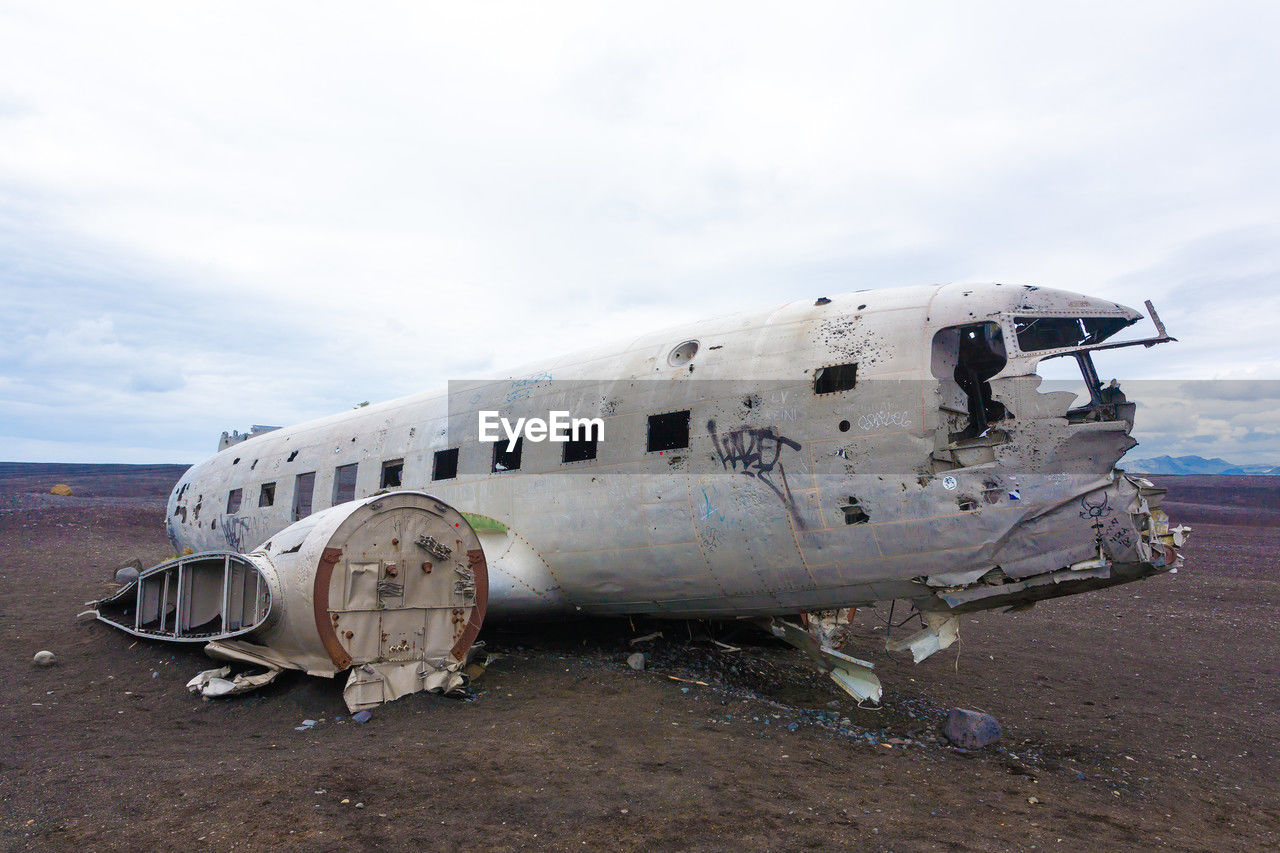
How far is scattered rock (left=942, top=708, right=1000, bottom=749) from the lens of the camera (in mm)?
8383

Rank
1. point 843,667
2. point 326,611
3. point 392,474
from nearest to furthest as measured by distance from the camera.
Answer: point 326,611, point 843,667, point 392,474

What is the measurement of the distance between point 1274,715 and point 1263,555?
26.1 metres

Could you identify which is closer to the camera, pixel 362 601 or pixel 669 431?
pixel 362 601

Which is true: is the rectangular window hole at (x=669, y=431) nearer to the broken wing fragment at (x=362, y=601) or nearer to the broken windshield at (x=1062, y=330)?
the broken wing fragment at (x=362, y=601)

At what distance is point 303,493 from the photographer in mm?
14508

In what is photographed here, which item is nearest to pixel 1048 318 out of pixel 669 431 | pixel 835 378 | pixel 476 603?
pixel 835 378

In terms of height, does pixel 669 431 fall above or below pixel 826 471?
above

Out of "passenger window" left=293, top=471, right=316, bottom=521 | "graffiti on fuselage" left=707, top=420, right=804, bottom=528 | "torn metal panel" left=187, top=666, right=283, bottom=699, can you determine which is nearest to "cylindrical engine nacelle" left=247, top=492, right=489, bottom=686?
"torn metal panel" left=187, top=666, right=283, bottom=699

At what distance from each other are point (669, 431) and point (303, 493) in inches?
346

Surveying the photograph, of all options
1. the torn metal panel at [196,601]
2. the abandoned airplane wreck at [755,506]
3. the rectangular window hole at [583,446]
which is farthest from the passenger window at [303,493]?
the rectangular window hole at [583,446]

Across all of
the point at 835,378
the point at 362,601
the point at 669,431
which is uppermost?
the point at 835,378

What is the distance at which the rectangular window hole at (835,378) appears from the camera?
8.23 metres

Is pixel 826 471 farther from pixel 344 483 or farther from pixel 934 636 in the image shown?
pixel 344 483

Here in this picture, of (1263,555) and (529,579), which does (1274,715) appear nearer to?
(529,579)
